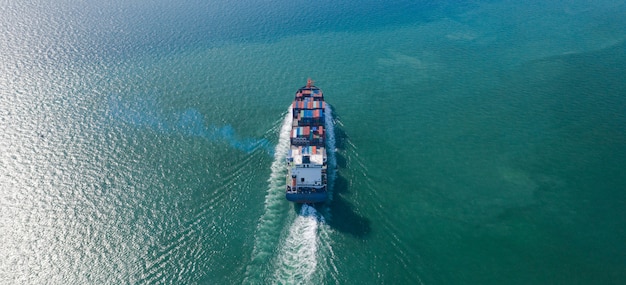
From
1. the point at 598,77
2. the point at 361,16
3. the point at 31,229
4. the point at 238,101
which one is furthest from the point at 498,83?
the point at 31,229

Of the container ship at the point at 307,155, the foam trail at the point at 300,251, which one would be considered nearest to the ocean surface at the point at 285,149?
the foam trail at the point at 300,251

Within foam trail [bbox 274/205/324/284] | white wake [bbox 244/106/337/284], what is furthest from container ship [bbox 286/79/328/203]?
foam trail [bbox 274/205/324/284]

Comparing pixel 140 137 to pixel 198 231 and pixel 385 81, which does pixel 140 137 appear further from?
pixel 385 81

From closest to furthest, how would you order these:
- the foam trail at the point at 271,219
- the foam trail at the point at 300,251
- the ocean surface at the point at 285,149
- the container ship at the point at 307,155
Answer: the foam trail at the point at 300,251, the foam trail at the point at 271,219, the ocean surface at the point at 285,149, the container ship at the point at 307,155

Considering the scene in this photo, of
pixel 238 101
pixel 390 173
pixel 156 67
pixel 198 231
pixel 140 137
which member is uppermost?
pixel 156 67

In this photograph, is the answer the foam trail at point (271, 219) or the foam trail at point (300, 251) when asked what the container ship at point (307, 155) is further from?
the foam trail at point (300, 251)

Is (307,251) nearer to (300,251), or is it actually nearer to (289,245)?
(300,251)
